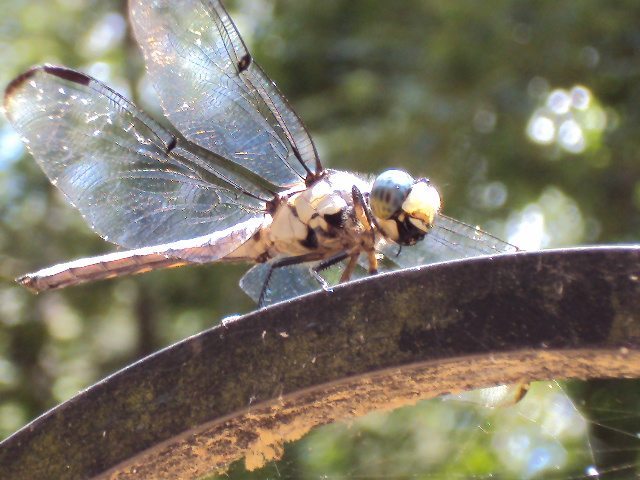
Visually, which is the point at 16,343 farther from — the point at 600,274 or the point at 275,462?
the point at 600,274

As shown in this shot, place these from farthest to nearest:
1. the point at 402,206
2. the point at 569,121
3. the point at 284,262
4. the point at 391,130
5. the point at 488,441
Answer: the point at 569,121, the point at 391,130, the point at 284,262, the point at 402,206, the point at 488,441

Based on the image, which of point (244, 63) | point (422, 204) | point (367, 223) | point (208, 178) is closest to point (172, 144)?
point (208, 178)

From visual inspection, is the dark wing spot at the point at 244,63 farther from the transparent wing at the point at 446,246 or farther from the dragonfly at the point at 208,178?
the transparent wing at the point at 446,246

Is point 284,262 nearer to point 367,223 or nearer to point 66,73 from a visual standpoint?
point 367,223

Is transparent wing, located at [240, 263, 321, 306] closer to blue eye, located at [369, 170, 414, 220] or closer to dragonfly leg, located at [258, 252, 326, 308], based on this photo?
dragonfly leg, located at [258, 252, 326, 308]

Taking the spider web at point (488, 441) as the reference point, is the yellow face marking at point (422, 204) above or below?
above

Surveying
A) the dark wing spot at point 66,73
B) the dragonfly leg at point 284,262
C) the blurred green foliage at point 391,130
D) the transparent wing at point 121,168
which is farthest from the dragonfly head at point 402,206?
the blurred green foliage at point 391,130
